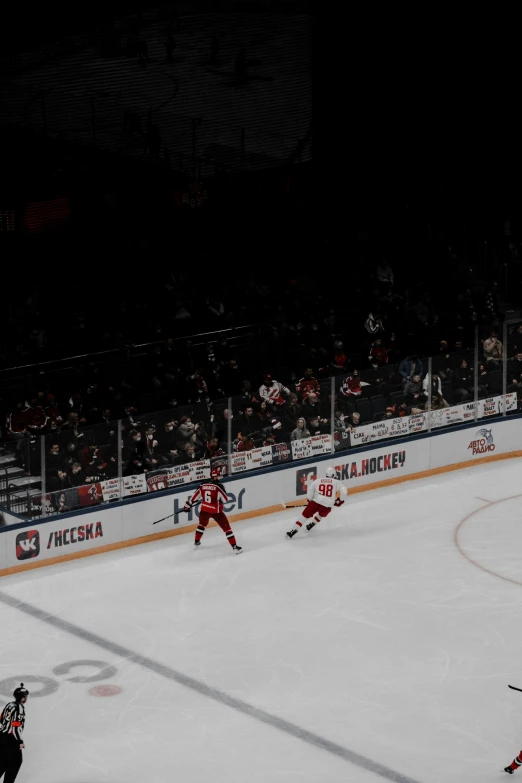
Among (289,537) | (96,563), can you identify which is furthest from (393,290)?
(96,563)

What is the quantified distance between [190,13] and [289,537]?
383 inches

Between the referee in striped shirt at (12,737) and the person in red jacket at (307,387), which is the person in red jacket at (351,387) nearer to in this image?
the person in red jacket at (307,387)

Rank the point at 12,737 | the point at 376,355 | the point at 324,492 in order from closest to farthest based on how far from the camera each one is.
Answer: the point at 12,737 → the point at 324,492 → the point at 376,355

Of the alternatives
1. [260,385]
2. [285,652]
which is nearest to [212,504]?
[285,652]

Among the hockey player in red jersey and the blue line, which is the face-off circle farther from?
the hockey player in red jersey

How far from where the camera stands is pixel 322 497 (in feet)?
64.0

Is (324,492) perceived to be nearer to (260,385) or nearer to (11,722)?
(260,385)

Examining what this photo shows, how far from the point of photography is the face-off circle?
14.8 m

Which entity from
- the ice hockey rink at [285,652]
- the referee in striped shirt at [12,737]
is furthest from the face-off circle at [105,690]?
the referee in striped shirt at [12,737]

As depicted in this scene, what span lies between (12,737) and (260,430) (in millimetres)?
9000

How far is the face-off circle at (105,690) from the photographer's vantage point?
14.8 m

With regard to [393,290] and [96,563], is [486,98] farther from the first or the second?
[96,563]

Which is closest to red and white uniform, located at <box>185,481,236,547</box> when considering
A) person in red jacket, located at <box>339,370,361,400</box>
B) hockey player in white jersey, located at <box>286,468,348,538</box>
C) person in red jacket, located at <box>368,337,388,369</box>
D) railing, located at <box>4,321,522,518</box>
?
railing, located at <box>4,321,522,518</box>

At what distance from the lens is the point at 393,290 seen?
27.0 meters
